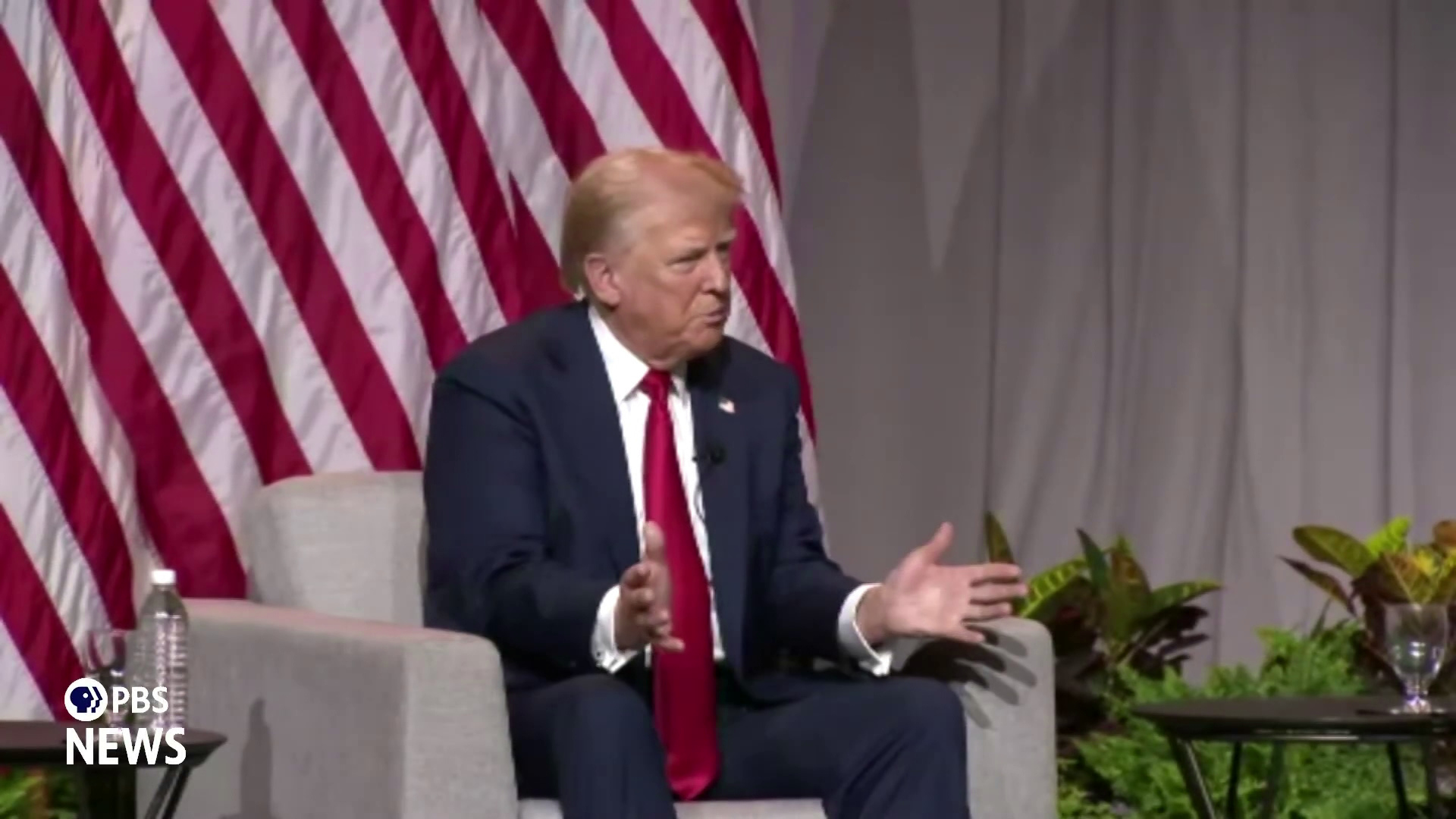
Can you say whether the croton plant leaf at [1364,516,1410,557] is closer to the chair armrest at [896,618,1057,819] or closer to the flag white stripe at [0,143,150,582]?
the chair armrest at [896,618,1057,819]

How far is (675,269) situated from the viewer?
11.3 ft

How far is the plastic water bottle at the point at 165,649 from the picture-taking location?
330 cm

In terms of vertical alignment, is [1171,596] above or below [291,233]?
below

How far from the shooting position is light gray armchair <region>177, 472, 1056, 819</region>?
3014 mm

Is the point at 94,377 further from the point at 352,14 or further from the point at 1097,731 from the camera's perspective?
the point at 1097,731

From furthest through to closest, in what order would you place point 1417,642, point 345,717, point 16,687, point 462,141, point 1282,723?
point 462,141 → point 16,687 → point 1417,642 → point 1282,723 → point 345,717

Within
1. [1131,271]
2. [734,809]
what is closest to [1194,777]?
[734,809]

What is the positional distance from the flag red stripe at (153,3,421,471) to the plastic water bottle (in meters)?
0.85

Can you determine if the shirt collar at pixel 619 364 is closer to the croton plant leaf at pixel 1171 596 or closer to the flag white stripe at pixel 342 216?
the flag white stripe at pixel 342 216

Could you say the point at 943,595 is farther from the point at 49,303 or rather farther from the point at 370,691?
the point at 49,303

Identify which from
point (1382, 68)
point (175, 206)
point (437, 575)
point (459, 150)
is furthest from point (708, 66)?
point (1382, 68)

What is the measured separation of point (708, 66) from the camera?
4.37 m

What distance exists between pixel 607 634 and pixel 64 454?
117 centimetres

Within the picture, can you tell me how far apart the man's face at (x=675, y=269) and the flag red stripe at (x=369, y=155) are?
85cm
